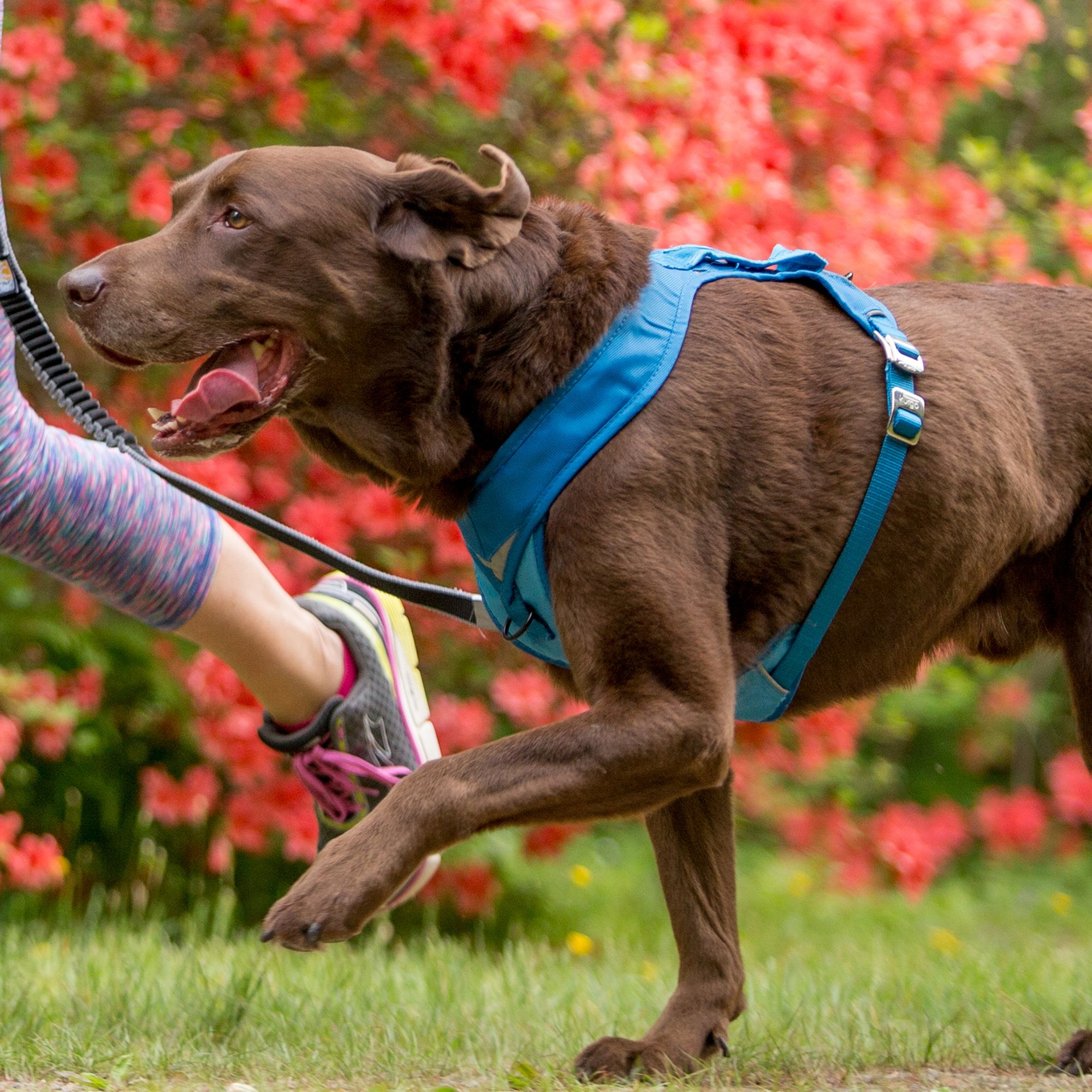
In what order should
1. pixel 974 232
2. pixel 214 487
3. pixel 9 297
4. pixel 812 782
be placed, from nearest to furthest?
pixel 9 297 < pixel 214 487 < pixel 974 232 < pixel 812 782

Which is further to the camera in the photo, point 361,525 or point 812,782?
point 812,782

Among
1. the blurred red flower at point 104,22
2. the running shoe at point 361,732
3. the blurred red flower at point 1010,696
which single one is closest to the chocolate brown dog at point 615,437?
the running shoe at point 361,732

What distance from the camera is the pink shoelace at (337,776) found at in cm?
330

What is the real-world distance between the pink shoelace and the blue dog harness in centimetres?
55

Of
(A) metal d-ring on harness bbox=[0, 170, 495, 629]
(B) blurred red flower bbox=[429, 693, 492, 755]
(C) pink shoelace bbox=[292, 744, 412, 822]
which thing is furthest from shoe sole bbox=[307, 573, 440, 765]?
(B) blurred red flower bbox=[429, 693, 492, 755]

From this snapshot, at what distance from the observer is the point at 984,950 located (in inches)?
202

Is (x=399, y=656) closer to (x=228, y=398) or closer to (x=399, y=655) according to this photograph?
(x=399, y=655)

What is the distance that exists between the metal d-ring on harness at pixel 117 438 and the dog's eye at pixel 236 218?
1.60ft

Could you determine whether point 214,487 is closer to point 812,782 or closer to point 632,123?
point 632,123

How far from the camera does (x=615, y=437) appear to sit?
2627 millimetres

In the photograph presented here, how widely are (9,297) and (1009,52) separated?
3.68 metres

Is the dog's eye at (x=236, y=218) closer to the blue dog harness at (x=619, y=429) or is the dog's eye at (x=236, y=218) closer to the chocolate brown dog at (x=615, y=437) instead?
the chocolate brown dog at (x=615, y=437)

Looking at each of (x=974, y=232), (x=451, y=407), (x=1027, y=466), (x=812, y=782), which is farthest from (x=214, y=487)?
Answer: (x=812, y=782)

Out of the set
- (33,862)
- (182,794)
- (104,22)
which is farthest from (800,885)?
(104,22)
